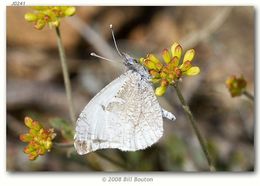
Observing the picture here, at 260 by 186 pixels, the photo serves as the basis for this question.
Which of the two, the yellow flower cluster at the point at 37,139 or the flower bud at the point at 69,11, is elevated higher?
the flower bud at the point at 69,11

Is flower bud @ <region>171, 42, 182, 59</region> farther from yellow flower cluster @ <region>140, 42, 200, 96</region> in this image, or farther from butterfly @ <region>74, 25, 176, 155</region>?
butterfly @ <region>74, 25, 176, 155</region>

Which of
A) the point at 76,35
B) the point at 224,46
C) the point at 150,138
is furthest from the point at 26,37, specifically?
the point at 150,138

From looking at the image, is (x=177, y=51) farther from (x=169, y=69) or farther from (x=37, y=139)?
(x=37, y=139)

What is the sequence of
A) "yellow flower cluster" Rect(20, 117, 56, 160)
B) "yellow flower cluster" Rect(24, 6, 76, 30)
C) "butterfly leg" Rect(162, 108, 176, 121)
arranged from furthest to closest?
"yellow flower cluster" Rect(24, 6, 76, 30), "yellow flower cluster" Rect(20, 117, 56, 160), "butterfly leg" Rect(162, 108, 176, 121)

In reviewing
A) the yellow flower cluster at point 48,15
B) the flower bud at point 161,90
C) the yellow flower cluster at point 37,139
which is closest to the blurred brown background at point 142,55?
the yellow flower cluster at point 48,15

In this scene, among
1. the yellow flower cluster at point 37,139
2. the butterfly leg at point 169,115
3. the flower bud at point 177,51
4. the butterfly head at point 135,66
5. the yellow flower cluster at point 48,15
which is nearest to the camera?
the butterfly leg at point 169,115

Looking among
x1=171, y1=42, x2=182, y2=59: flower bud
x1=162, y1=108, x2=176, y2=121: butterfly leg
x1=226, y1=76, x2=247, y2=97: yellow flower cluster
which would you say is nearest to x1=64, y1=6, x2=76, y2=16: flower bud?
x1=171, y1=42, x2=182, y2=59: flower bud

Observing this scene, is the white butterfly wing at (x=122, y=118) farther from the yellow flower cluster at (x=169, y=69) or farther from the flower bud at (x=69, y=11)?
the flower bud at (x=69, y=11)

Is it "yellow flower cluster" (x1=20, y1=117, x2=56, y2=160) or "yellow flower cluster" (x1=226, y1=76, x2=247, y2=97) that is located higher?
"yellow flower cluster" (x1=226, y1=76, x2=247, y2=97)
